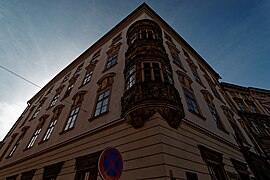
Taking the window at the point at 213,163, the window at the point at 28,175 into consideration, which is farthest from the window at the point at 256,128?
the window at the point at 28,175

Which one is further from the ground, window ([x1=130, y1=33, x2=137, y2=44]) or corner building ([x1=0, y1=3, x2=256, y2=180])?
window ([x1=130, y1=33, x2=137, y2=44])

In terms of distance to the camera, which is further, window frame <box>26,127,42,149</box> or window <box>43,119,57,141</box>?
window frame <box>26,127,42,149</box>

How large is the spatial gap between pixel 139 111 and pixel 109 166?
345 cm

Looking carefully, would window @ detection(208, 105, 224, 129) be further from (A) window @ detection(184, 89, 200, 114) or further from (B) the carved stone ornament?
(B) the carved stone ornament

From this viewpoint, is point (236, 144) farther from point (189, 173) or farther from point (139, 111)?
point (139, 111)

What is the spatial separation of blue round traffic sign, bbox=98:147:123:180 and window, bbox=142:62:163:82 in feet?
15.2

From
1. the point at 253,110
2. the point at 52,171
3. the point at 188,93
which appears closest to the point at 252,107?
the point at 253,110

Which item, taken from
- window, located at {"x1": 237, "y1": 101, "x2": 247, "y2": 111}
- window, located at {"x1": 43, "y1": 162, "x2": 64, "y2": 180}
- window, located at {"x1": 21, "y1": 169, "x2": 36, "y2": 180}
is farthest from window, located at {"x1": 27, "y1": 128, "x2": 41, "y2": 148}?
window, located at {"x1": 237, "y1": 101, "x2": 247, "y2": 111}

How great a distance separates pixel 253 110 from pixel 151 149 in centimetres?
2715

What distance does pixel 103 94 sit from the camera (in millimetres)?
9977

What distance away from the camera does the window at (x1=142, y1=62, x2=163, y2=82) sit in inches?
291

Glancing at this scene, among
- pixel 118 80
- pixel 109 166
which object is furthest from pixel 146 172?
pixel 118 80

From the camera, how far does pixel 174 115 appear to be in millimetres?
6340

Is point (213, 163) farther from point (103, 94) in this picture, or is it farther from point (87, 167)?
point (103, 94)
